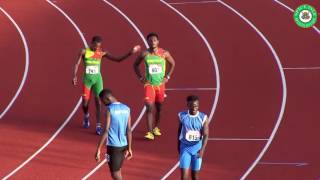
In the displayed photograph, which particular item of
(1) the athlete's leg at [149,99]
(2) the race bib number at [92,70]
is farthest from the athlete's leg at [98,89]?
(1) the athlete's leg at [149,99]

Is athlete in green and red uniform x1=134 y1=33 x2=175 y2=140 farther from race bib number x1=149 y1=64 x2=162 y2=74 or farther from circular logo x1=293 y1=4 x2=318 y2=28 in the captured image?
circular logo x1=293 y1=4 x2=318 y2=28

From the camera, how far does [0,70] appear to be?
1678cm

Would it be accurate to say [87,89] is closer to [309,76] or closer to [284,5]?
[309,76]

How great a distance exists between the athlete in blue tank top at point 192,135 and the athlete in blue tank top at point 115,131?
71cm

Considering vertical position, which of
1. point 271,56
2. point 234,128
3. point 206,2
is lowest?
point 234,128

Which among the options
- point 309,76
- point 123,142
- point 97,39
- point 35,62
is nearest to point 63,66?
point 35,62

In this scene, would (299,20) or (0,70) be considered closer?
(0,70)

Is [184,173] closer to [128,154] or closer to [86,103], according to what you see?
[128,154]

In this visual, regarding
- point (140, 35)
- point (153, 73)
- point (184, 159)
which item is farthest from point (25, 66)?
point (184, 159)

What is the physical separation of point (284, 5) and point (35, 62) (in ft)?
21.7

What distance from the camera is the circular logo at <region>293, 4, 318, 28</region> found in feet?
59.9

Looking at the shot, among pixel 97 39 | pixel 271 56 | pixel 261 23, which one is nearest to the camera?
pixel 97 39

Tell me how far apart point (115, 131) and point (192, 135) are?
983 millimetres

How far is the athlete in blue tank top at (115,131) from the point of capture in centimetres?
966
